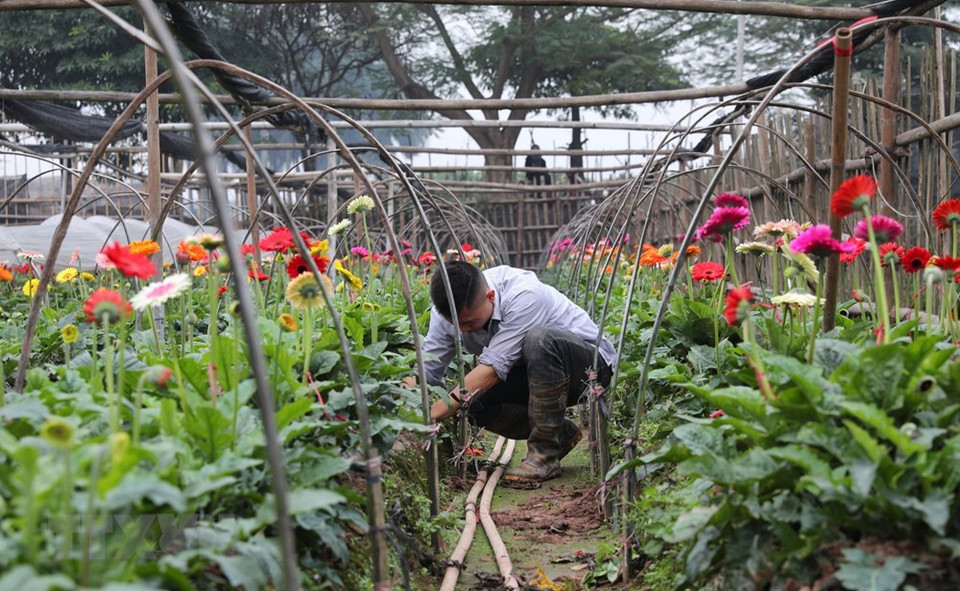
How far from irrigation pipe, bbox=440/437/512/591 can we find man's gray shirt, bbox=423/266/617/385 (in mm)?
459

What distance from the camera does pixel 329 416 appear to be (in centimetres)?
244

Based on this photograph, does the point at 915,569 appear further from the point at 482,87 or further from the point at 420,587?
the point at 482,87

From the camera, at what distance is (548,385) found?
4270 millimetres

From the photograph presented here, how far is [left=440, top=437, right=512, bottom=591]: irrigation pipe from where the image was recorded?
9.25ft

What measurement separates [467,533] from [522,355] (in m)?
1.28

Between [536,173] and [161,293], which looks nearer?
[161,293]

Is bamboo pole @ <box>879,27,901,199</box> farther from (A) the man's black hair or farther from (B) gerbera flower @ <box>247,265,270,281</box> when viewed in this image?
(B) gerbera flower @ <box>247,265,270,281</box>

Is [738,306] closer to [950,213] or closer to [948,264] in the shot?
[948,264]

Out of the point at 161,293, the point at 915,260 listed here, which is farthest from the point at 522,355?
the point at 161,293

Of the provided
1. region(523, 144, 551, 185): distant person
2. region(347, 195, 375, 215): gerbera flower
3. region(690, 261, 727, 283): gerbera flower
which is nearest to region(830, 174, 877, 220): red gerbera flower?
region(690, 261, 727, 283): gerbera flower

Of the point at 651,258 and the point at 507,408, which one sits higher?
the point at 651,258

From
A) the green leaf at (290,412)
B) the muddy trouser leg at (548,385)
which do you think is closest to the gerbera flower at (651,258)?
the muddy trouser leg at (548,385)

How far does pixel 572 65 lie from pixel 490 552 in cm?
1619

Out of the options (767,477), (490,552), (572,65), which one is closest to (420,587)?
(490,552)
